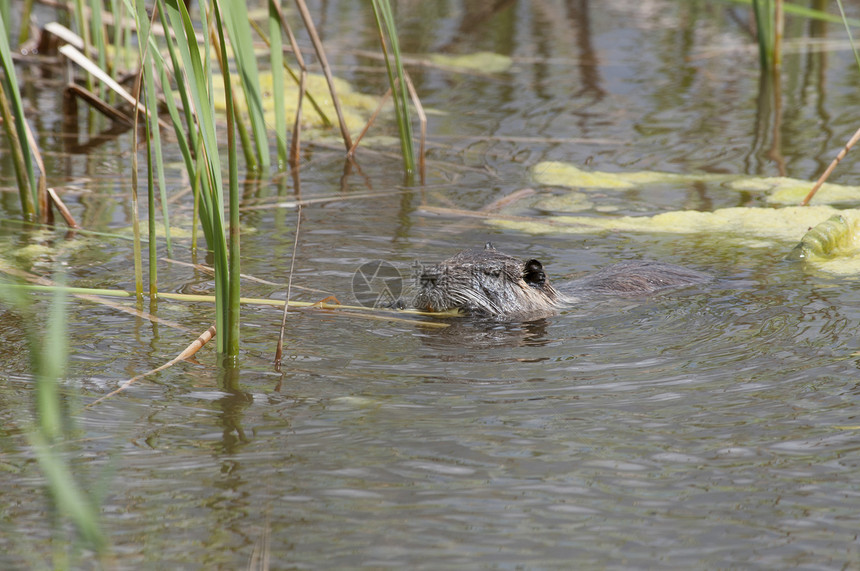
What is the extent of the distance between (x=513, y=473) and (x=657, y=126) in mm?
5788

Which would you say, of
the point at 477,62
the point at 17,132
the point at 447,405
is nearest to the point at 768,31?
the point at 477,62

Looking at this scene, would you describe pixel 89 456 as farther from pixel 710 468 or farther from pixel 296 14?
pixel 296 14

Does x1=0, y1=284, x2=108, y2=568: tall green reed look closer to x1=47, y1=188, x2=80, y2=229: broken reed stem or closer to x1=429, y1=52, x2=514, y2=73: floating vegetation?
x1=47, y1=188, x2=80, y2=229: broken reed stem

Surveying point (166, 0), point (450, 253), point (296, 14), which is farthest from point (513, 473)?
Result: point (296, 14)

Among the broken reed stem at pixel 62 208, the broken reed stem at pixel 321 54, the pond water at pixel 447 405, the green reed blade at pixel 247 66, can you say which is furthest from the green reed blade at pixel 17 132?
the broken reed stem at pixel 321 54

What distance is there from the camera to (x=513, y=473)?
2.96m

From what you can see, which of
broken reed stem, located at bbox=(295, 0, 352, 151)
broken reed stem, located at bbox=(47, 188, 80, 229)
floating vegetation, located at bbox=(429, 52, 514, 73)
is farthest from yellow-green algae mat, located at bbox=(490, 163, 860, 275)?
floating vegetation, located at bbox=(429, 52, 514, 73)

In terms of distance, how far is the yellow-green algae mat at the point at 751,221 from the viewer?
5.22 meters

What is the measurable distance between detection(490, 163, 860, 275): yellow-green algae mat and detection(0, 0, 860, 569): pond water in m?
0.12

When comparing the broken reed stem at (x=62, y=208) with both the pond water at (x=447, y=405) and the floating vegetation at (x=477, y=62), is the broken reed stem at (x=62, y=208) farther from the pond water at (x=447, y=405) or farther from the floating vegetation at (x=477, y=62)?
the floating vegetation at (x=477, y=62)

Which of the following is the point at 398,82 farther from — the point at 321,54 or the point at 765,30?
the point at 765,30

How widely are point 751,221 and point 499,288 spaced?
1.95 m

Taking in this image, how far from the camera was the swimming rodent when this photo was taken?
474 centimetres

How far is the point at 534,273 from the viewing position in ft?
15.4
